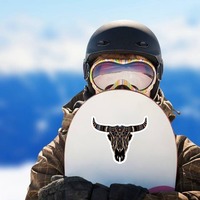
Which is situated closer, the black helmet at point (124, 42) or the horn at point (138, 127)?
the horn at point (138, 127)

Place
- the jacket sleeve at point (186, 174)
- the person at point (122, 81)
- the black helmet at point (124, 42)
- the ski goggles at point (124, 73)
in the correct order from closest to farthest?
the jacket sleeve at point (186, 174)
the person at point (122, 81)
the ski goggles at point (124, 73)
the black helmet at point (124, 42)

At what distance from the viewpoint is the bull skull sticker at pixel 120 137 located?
304 centimetres

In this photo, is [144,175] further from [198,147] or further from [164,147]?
[198,147]

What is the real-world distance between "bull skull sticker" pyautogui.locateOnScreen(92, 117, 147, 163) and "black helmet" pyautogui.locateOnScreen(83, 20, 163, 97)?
76cm

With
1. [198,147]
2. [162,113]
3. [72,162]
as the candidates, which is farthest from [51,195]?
[198,147]

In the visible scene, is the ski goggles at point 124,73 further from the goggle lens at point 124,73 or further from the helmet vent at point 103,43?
the helmet vent at point 103,43

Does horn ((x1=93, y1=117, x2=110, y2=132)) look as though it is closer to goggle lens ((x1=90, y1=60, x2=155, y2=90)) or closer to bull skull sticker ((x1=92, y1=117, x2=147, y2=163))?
bull skull sticker ((x1=92, y1=117, x2=147, y2=163))

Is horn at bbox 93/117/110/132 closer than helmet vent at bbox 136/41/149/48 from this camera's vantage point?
Yes

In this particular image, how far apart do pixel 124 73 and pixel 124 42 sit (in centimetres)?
25

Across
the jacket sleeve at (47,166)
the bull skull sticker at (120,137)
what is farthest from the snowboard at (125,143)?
the jacket sleeve at (47,166)

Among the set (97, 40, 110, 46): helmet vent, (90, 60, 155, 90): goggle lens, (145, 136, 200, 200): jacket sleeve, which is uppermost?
(97, 40, 110, 46): helmet vent

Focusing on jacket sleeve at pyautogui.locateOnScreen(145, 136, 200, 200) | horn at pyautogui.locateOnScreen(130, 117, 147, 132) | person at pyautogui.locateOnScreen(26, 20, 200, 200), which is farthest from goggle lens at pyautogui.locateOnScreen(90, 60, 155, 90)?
horn at pyautogui.locateOnScreen(130, 117, 147, 132)

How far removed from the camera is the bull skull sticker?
9.96 ft

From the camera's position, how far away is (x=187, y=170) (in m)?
3.26
